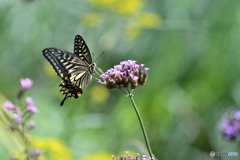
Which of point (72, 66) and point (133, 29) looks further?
point (133, 29)

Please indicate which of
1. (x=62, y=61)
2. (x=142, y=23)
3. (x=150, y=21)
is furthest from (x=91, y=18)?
(x=62, y=61)

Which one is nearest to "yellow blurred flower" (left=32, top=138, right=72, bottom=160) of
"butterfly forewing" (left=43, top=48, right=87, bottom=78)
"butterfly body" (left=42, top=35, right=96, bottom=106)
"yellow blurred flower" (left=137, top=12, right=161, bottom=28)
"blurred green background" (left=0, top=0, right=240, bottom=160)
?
"blurred green background" (left=0, top=0, right=240, bottom=160)

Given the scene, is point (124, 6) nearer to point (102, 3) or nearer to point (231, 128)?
point (102, 3)

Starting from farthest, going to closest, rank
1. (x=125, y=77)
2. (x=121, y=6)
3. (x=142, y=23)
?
(x=121, y=6) → (x=142, y=23) → (x=125, y=77)

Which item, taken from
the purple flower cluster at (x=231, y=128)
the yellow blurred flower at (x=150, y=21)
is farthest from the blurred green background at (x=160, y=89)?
the purple flower cluster at (x=231, y=128)

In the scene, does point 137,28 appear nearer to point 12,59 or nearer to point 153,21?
point 153,21

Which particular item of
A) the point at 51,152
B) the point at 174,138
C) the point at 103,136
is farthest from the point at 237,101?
the point at 51,152
